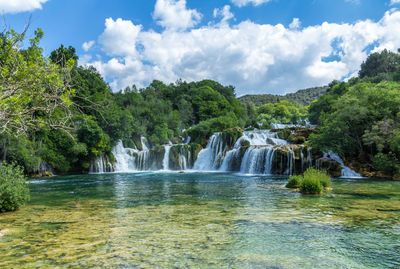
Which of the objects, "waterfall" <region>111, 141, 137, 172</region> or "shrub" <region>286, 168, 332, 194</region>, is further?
"waterfall" <region>111, 141, 137, 172</region>

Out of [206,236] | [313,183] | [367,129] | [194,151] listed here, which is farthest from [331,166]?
[206,236]

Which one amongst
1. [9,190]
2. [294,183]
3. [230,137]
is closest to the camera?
[9,190]

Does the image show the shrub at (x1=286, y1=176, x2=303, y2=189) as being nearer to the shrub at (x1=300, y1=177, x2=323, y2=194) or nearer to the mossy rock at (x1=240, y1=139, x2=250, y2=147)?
the shrub at (x1=300, y1=177, x2=323, y2=194)

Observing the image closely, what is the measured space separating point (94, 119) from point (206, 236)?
116ft

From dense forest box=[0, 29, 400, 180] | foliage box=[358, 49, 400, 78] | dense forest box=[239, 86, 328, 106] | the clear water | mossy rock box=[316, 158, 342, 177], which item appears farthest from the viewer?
dense forest box=[239, 86, 328, 106]

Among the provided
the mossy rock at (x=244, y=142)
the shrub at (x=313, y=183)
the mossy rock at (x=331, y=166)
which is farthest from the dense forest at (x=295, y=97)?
the shrub at (x=313, y=183)

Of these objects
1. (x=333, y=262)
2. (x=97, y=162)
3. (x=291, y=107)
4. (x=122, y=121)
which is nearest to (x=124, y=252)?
(x=333, y=262)

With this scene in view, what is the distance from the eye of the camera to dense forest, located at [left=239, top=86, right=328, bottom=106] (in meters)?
148

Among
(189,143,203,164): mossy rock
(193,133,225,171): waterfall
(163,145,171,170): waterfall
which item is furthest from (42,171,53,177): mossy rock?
(193,133,225,171): waterfall

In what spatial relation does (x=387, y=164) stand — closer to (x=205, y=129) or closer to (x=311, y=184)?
(x=311, y=184)

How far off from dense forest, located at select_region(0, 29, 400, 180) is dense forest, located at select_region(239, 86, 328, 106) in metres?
81.7

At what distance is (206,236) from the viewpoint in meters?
6.47

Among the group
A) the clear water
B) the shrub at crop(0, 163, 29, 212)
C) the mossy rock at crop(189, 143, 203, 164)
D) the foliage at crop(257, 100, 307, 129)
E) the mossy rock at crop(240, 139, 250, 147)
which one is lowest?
the clear water

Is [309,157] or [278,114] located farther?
[278,114]
